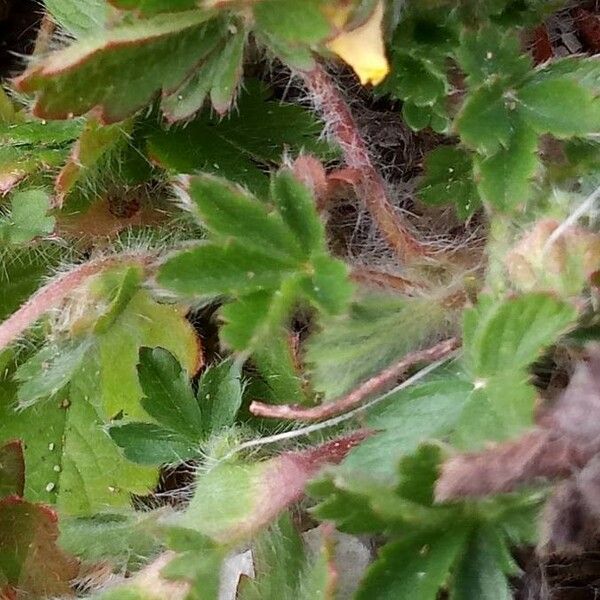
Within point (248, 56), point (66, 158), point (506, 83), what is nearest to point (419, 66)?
point (506, 83)

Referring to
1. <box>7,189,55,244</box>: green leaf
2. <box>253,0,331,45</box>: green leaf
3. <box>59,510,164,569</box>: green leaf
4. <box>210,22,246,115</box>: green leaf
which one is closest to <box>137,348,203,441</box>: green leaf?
<box>59,510,164,569</box>: green leaf

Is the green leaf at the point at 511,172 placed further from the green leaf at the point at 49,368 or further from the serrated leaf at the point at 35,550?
the serrated leaf at the point at 35,550

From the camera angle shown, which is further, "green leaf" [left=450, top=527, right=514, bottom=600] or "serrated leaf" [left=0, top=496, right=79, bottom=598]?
"serrated leaf" [left=0, top=496, right=79, bottom=598]

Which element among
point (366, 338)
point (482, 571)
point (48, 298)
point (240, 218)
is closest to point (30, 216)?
point (48, 298)

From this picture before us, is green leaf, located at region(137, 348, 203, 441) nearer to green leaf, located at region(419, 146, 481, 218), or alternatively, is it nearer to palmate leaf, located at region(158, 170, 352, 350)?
palmate leaf, located at region(158, 170, 352, 350)

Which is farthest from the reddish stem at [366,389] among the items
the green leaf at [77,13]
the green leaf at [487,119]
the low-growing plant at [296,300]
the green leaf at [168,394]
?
the green leaf at [77,13]

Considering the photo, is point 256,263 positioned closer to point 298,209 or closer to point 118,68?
point 298,209
